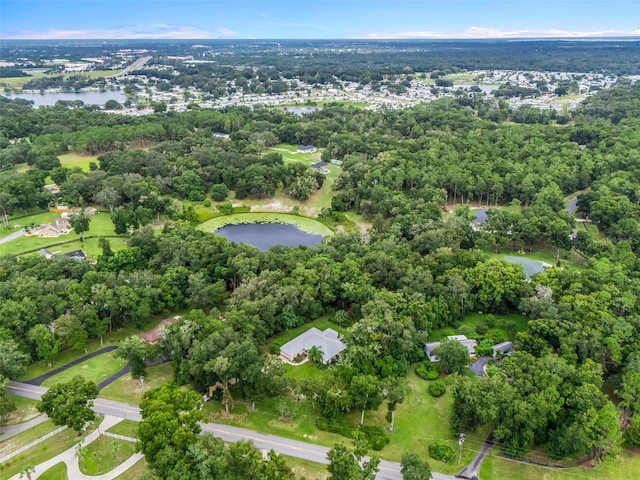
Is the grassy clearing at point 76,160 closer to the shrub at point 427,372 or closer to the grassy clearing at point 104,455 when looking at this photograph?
the grassy clearing at point 104,455

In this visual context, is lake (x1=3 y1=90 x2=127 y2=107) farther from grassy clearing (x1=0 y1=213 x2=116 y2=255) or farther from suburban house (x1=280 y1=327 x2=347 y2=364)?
suburban house (x1=280 y1=327 x2=347 y2=364)

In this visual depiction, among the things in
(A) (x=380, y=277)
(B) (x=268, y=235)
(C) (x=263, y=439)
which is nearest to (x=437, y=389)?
(A) (x=380, y=277)

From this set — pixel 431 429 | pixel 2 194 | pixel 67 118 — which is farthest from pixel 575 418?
pixel 67 118

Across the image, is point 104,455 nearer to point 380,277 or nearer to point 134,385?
point 134,385

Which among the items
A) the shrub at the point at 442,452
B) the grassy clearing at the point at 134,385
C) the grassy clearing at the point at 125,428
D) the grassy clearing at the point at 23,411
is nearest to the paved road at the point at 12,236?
the grassy clearing at the point at 23,411

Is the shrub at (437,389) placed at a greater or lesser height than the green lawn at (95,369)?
lesser

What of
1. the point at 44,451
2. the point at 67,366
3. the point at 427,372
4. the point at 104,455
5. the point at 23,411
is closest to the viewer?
the point at 104,455

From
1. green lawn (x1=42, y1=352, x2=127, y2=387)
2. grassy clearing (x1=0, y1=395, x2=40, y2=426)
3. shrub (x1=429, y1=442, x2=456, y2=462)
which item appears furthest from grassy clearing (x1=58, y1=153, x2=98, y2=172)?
shrub (x1=429, y1=442, x2=456, y2=462)
